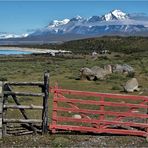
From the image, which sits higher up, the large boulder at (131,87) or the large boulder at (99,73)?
the large boulder at (99,73)

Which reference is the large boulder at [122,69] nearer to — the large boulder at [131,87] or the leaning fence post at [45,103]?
the large boulder at [131,87]

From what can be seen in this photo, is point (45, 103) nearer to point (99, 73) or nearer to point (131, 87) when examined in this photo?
point (131, 87)

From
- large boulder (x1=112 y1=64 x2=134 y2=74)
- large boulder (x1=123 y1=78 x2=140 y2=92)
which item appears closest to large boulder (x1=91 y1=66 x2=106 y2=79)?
large boulder (x1=112 y1=64 x2=134 y2=74)

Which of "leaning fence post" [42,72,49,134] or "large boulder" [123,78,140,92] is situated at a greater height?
"leaning fence post" [42,72,49,134]

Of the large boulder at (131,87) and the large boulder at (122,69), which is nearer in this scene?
the large boulder at (131,87)

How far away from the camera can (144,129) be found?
61.8 feet

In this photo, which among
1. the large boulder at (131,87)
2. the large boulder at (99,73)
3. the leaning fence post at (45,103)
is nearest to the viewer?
the leaning fence post at (45,103)

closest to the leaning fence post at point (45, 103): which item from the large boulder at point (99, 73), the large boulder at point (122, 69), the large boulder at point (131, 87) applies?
the large boulder at point (131, 87)

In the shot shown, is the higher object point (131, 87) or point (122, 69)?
point (122, 69)

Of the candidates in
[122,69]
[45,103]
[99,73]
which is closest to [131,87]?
[99,73]

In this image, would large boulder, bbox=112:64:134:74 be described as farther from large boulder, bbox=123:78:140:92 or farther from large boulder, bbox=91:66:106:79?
large boulder, bbox=123:78:140:92

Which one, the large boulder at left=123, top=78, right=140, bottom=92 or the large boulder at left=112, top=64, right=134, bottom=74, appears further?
the large boulder at left=112, top=64, right=134, bottom=74

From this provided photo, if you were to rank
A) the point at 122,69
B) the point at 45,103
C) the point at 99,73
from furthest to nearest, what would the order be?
the point at 122,69, the point at 99,73, the point at 45,103

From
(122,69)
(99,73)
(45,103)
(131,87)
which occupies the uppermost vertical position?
(45,103)
